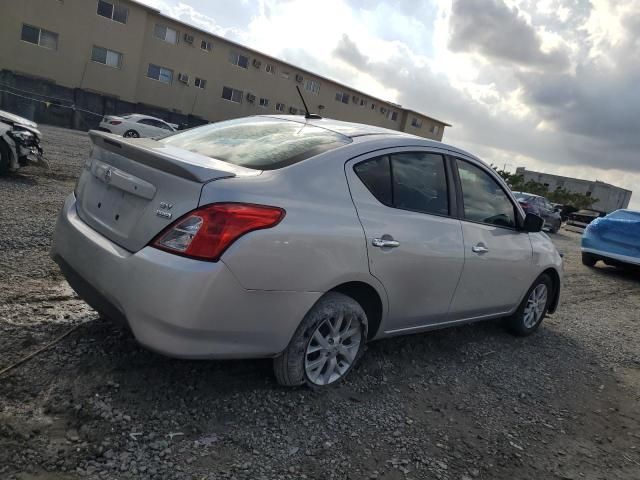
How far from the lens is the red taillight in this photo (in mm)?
2453

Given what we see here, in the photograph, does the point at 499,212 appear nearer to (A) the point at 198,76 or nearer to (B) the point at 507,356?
(B) the point at 507,356

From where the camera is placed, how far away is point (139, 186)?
2.70 meters

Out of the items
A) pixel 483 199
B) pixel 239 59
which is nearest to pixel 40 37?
pixel 239 59

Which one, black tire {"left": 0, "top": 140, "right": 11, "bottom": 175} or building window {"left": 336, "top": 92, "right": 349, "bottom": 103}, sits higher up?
building window {"left": 336, "top": 92, "right": 349, "bottom": 103}

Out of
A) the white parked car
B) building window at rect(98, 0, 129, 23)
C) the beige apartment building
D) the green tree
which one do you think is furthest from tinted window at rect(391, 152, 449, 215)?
the green tree

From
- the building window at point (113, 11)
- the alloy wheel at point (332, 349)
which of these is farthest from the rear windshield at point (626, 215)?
the building window at point (113, 11)

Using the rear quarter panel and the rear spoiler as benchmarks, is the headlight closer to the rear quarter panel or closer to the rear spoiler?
the rear spoiler

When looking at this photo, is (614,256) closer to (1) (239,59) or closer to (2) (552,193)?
(1) (239,59)

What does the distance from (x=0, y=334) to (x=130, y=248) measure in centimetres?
124

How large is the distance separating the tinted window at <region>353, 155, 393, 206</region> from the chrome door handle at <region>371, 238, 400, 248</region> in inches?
10.0

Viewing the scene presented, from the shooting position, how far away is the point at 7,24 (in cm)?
2702

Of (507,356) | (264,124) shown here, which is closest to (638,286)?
(507,356)

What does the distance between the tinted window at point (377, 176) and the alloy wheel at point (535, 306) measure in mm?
2550

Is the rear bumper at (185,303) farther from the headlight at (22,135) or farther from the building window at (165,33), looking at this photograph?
the building window at (165,33)
